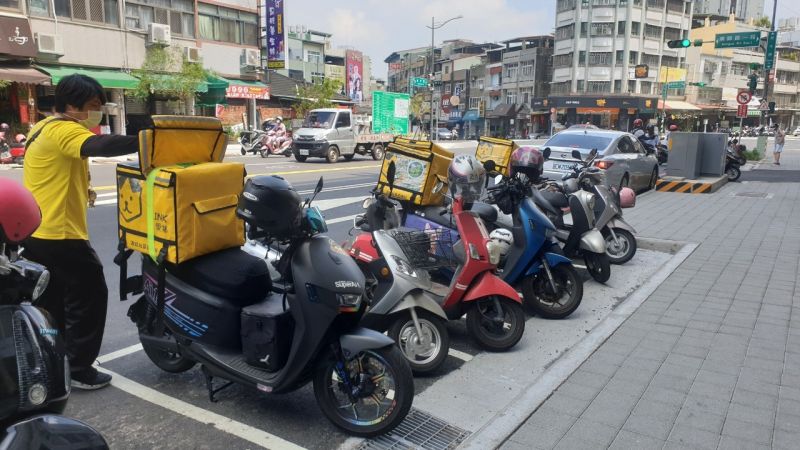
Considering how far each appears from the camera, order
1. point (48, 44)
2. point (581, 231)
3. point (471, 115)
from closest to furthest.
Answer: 1. point (581, 231)
2. point (48, 44)
3. point (471, 115)

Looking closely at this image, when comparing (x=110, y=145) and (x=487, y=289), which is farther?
(x=487, y=289)

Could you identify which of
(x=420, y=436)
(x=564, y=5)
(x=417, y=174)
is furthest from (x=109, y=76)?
(x=564, y=5)

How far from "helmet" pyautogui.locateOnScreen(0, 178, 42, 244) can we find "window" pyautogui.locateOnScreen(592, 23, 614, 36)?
226ft

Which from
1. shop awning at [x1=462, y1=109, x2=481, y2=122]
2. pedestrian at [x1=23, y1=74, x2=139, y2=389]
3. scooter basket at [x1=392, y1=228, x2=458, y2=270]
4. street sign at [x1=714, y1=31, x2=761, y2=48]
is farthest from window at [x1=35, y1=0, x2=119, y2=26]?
shop awning at [x1=462, y1=109, x2=481, y2=122]

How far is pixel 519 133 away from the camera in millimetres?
74750

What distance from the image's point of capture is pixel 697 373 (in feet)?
13.8

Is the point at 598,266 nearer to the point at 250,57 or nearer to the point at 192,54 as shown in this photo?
the point at 192,54

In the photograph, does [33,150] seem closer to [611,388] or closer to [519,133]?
[611,388]

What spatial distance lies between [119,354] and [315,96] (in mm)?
32164

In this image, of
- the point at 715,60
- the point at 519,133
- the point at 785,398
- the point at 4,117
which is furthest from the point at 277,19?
the point at 715,60

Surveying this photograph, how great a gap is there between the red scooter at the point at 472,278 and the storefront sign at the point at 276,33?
97.8ft

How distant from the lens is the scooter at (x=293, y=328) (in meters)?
3.21

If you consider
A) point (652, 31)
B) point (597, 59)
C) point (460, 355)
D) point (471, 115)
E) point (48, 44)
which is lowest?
point (460, 355)

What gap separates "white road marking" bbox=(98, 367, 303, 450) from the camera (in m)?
3.29
